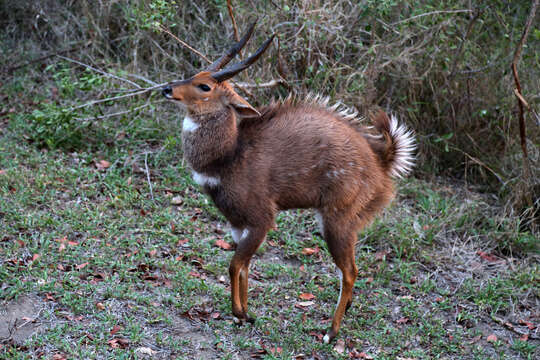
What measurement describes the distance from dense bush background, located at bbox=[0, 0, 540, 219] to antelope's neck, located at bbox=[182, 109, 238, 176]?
2521 mm

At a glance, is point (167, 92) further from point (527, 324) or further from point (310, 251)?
point (527, 324)

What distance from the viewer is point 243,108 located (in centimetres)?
452

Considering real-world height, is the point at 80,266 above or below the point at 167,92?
below

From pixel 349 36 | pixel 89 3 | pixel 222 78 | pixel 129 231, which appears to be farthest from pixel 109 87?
pixel 222 78

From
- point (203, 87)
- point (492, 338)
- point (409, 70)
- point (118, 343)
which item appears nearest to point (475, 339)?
point (492, 338)

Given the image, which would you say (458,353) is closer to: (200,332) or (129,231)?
(200,332)

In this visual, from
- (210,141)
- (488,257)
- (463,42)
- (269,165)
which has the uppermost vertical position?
(463,42)

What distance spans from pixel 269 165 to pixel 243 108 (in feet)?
1.51

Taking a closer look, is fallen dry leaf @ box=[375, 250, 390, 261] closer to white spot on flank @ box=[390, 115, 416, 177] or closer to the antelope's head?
white spot on flank @ box=[390, 115, 416, 177]

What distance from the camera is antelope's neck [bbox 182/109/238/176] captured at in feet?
14.7

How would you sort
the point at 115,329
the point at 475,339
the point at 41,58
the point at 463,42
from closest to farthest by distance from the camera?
the point at 115,329
the point at 475,339
the point at 463,42
the point at 41,58

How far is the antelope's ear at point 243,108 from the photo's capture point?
4492 mm

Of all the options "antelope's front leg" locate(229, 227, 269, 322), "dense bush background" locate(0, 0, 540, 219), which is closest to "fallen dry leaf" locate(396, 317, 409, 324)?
"antelope's front leg" locate(229, 227, 269, 322)

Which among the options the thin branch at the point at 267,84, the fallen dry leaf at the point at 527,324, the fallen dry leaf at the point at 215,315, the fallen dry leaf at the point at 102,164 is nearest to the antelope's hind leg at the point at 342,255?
the fallen dry leaf at the point at 215,315
